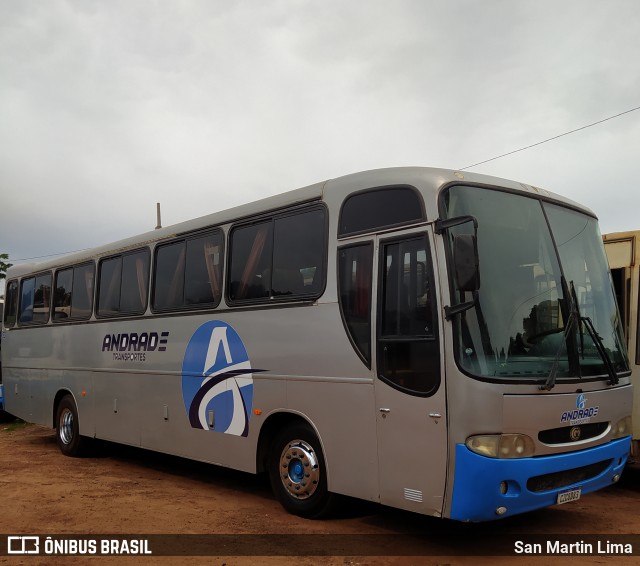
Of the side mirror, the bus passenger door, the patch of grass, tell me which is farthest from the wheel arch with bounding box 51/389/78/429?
the side mirror

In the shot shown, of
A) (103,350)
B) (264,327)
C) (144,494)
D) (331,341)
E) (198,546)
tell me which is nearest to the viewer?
(198,546)

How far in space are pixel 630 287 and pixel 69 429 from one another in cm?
927

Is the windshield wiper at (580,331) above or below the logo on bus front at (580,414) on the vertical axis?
above

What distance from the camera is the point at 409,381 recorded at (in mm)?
5781

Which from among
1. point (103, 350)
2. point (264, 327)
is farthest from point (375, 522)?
point (103, 350)

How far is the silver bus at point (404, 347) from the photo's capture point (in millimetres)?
5426

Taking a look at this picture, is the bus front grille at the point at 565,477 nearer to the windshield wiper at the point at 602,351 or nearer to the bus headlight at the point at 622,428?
the bus headlight at the point at 622,428

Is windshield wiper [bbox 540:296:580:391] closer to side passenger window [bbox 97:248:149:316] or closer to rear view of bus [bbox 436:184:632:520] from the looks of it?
rear view of bus [bbox 436:184:632:520]

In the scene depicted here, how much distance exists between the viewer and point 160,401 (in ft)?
30.5

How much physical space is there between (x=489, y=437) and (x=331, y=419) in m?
1.75

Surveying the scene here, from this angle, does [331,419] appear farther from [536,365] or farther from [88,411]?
[88,411]

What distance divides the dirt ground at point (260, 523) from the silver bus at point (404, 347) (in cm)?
45

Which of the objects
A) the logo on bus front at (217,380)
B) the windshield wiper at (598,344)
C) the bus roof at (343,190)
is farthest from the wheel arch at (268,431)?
the windshield wiper at (598,344)

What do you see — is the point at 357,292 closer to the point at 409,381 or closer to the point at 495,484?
the point at 409,381
